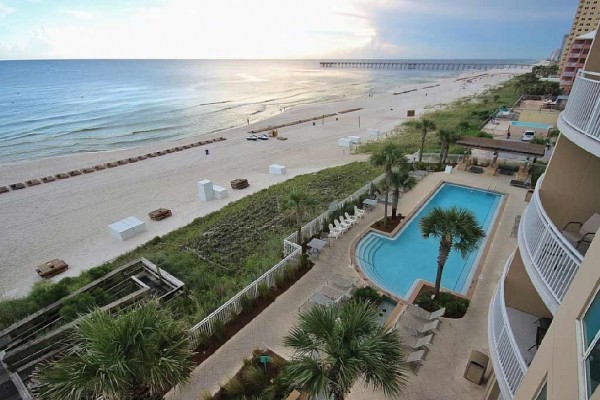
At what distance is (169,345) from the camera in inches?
247

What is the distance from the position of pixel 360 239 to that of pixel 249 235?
6.70m

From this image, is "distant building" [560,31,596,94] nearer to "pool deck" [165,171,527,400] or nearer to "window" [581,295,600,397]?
"pool deck" [165,171,527,400]

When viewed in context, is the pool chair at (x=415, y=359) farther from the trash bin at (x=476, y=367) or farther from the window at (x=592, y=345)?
the window at (x=592, y=345)

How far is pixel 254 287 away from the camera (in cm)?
1234

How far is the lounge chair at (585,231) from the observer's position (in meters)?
6.26

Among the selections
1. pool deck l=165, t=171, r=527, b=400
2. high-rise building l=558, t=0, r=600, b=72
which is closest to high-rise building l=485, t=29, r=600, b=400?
pool deck l=165, t=171, r=527, b=400

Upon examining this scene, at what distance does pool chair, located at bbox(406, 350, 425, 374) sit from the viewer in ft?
30.4

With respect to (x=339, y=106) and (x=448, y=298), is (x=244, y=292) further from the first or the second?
(x=339, y=106)

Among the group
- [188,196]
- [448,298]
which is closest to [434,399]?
[448,298]

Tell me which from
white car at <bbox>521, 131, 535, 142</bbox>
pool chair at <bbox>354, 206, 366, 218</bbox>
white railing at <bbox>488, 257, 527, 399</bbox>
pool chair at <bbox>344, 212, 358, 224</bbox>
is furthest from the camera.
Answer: white car at <bbox>521, 131, 535, 142</bbox>

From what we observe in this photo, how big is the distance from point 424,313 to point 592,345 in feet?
27.9

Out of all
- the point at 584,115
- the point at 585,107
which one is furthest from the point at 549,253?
the point at 585,107

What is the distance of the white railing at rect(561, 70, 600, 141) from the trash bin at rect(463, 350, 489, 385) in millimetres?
6719

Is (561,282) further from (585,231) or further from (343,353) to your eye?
(343,353)
